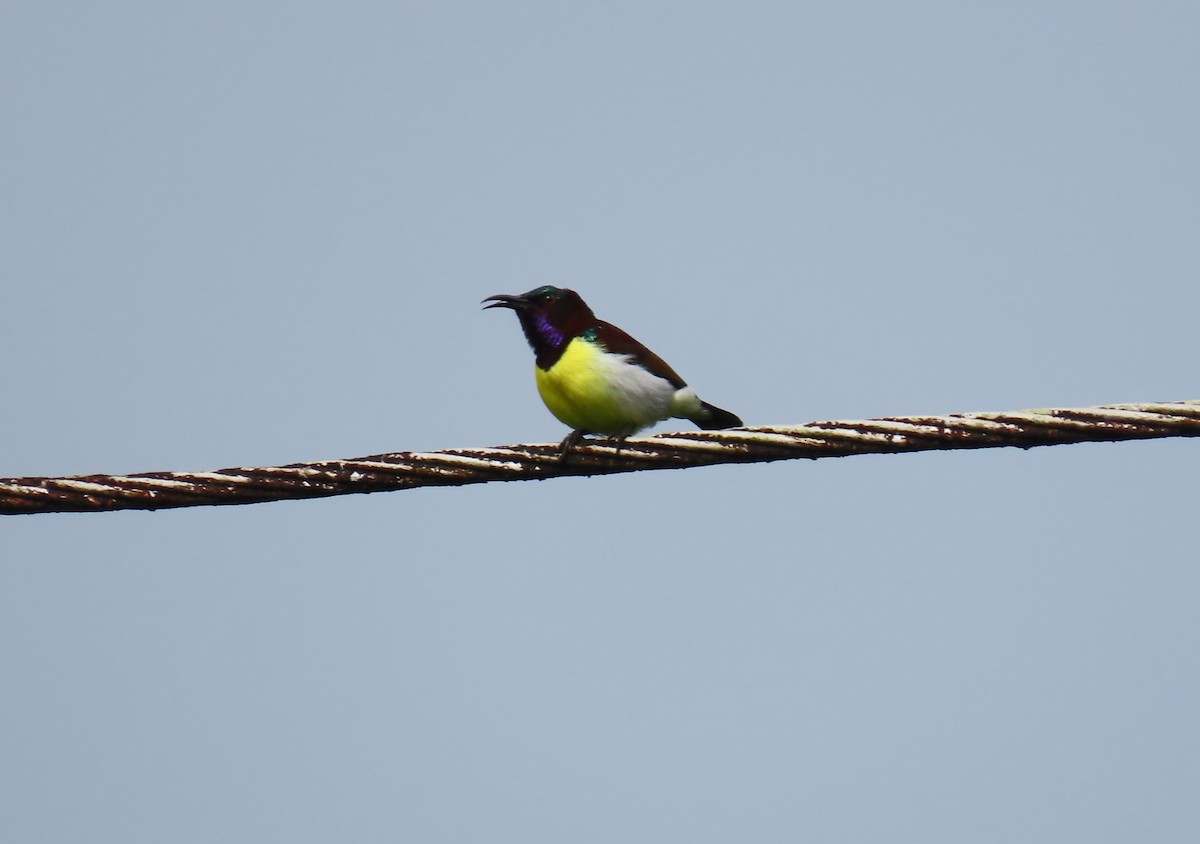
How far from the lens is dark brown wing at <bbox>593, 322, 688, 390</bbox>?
8.47 meters

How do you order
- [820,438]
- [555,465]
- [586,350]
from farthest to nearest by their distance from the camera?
[586,350]
[555,465]
[820,438]

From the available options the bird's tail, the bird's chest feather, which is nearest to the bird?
the bird's chest feather

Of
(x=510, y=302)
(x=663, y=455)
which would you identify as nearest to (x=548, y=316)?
(x=510, y=302)

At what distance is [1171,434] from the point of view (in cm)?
494

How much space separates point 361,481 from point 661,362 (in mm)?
3571

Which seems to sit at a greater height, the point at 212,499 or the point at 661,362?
the point at 661,362

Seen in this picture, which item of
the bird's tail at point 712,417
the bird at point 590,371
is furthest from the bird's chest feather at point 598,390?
the bird's tail at point 712,417

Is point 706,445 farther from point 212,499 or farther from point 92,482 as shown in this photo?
point 92,482

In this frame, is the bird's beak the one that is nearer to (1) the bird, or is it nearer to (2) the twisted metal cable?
(1) the bird

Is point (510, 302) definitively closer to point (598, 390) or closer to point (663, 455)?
point (598, 390)

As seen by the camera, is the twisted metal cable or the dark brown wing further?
the dark brown wing

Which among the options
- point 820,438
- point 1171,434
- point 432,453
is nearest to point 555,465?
point 432,453

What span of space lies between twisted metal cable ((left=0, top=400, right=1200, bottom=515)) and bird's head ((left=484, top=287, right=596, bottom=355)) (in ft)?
9.95

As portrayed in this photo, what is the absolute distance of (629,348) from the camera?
8516 mm
